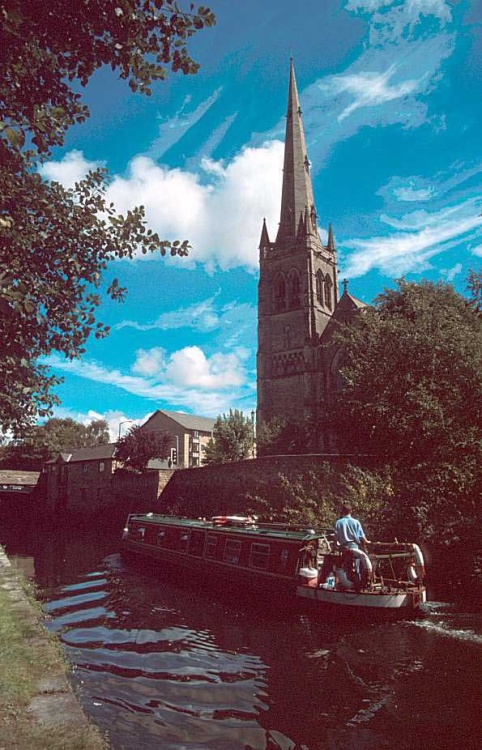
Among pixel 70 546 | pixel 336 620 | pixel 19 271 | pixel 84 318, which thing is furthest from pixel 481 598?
pixel 70 546

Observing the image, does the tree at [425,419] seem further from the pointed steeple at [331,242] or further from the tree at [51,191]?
the pointed steeple at [331,242]

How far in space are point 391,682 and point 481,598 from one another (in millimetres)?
6447

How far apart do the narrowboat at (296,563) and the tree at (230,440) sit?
76.3ft

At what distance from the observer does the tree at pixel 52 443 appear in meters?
60.5

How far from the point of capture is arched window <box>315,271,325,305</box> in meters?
51.5

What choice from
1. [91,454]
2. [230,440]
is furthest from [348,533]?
[91,454]

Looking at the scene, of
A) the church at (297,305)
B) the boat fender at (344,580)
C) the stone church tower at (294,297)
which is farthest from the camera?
the stone church tower at (294,297)

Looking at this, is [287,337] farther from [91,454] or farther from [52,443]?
[52,443]

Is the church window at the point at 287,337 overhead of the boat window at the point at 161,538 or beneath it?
overhead

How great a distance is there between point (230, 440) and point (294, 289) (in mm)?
19010

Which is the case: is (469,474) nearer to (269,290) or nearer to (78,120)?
(78,120)

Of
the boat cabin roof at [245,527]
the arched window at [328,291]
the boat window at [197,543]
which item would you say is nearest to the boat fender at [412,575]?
the boat cabin roof at [245,527]

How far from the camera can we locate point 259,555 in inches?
527

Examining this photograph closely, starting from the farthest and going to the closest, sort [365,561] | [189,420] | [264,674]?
[189,420], [365,561], [264,674]
